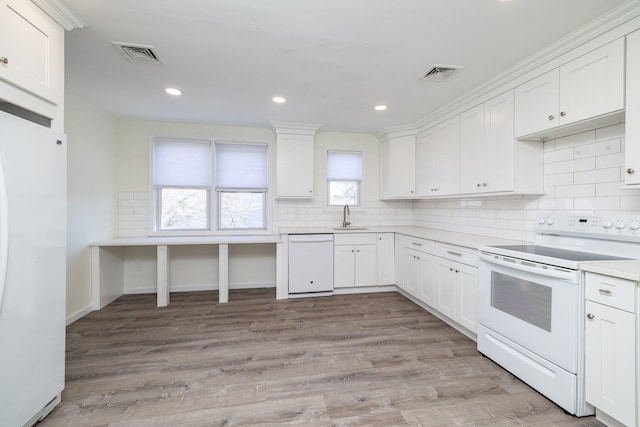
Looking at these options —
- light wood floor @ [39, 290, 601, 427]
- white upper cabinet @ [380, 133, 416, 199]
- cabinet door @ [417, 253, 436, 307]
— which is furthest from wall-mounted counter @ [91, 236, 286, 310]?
white upper cabinet @ [380, 133, 416, 199]

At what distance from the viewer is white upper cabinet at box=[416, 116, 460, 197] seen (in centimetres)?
313

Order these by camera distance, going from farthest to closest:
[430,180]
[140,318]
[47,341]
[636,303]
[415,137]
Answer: [415,137] < [430,180] < [140,318] < [47,341] < [636,303]

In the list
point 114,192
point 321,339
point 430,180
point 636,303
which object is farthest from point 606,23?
point 114,192

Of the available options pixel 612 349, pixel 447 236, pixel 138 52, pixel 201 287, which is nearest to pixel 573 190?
pixel 447 236

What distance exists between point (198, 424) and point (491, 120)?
337cm

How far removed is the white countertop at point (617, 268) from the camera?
53.7 inches

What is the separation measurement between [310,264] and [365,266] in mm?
820

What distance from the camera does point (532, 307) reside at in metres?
1.83

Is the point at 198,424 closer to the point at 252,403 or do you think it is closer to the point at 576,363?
the point at 252,403

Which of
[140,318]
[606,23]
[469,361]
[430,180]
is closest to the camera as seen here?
[606,23]

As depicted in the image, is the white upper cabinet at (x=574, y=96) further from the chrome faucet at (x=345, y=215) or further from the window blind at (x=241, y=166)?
the window blind at (x=241, y=166)

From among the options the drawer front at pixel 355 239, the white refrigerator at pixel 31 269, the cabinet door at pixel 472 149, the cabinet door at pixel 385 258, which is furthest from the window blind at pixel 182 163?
the cabinet door at pixel 472 149

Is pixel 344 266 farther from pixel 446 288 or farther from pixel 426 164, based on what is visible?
pixel 426 164

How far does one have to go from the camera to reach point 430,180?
3629 millimetres
